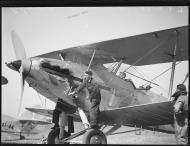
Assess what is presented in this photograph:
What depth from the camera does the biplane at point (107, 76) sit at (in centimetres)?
510

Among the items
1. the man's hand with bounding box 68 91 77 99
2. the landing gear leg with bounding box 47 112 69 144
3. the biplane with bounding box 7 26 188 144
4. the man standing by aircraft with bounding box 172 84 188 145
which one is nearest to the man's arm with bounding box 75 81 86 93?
the man's hand with bounding box 68 91 77 99

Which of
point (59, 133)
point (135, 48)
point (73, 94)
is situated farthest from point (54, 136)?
point (135, 48)

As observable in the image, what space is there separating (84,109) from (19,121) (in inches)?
372

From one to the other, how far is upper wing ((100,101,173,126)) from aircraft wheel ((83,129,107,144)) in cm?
73

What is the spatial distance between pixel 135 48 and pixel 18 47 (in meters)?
3.01

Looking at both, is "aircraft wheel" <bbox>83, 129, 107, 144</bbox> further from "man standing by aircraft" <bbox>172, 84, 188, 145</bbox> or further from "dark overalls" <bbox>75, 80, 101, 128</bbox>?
"man standing by aircraft" <bbox>172, 84, 188, 145</bbox>

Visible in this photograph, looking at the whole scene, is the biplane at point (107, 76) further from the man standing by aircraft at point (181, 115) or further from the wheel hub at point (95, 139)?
the man standing by aircraft at point (181, 115)

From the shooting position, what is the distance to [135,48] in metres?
6.83

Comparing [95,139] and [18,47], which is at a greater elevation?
[18,47]

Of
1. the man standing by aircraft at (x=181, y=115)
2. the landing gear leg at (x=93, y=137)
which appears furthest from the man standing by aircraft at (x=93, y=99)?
the man standing by aircraft at (x=181, y=115)

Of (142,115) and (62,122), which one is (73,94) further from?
(142,115)

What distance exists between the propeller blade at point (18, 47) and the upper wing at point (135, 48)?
1226 mm

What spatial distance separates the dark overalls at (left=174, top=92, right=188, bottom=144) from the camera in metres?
4.70

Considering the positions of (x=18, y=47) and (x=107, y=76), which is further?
(x=107, y=76)
